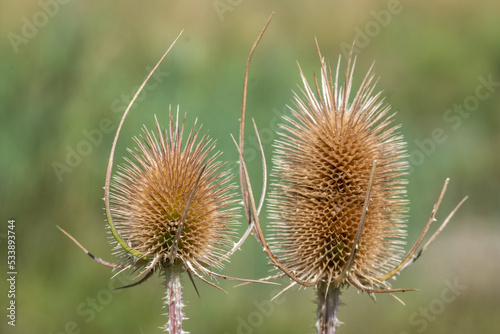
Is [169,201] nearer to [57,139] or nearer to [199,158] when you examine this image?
[199,158]

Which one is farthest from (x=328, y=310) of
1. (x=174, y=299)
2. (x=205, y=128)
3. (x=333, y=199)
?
(x=205, y=128)

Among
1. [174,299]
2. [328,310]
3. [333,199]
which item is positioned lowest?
[174,299]

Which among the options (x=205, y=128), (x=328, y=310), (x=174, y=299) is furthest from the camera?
(x=205, y=128)

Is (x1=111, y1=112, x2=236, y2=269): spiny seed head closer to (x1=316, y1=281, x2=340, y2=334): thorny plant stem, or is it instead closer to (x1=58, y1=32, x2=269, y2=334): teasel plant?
(x1=58, y1=32, x2=269, y2=334): teasel plant

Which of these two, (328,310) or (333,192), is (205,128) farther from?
(328,310)

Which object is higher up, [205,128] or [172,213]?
[205,128]

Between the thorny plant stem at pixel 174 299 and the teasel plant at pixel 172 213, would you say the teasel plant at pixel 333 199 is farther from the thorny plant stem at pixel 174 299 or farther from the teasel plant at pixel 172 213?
the thorny plant stem at pixel 174 299

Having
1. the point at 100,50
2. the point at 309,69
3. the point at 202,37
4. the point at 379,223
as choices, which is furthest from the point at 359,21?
the point at 379,223

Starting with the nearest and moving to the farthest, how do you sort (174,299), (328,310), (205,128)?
(174,299), (328,310), (205,128)
